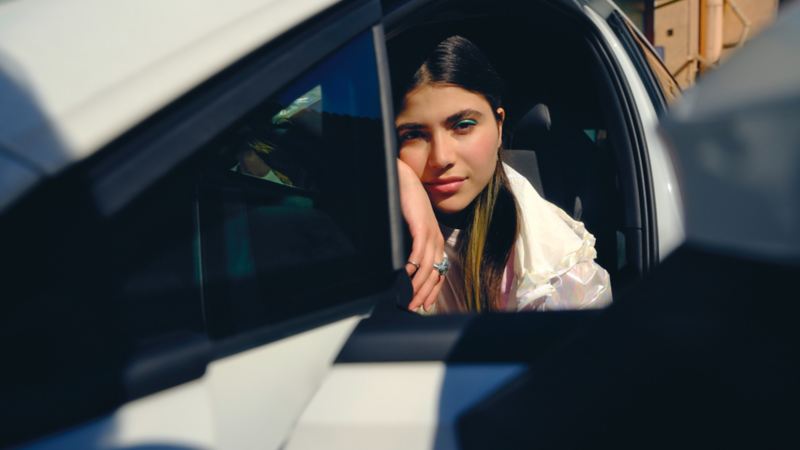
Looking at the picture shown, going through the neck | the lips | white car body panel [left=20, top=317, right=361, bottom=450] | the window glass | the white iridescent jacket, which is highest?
the window glass

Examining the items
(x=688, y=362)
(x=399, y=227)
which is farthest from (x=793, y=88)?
(x=399, y=227)

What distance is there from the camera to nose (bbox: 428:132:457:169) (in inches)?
86.9

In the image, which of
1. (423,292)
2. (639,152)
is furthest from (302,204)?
(639,152)

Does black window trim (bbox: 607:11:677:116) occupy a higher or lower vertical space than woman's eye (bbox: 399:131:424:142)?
higher

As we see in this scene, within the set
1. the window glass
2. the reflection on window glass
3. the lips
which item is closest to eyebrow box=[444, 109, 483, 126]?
the lips

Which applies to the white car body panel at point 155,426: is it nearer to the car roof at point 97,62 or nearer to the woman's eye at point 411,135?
the car roof at point 97,62

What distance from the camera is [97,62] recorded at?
0.95 meters

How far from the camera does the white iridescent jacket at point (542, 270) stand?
218cm

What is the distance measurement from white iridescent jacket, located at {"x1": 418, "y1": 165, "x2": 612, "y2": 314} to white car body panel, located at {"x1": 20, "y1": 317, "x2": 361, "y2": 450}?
1.02m

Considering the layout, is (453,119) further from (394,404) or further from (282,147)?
(394,404)

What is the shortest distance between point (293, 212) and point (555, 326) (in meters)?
0.44

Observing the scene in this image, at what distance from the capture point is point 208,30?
1.02 meters

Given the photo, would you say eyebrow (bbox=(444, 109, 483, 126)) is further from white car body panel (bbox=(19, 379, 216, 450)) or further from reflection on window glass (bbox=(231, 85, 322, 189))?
white car body panel (bbox=(19, 379, 216, 450))

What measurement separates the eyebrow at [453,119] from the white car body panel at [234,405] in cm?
119
